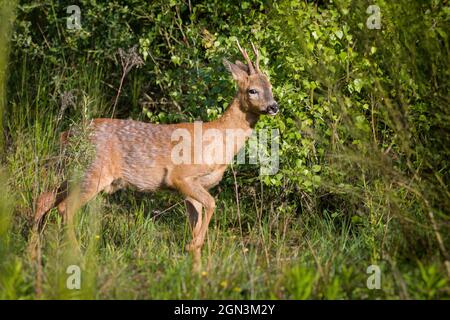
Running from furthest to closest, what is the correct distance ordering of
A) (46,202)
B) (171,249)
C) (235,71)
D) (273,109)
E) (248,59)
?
(235,71) → (248,59) → (273,109) → (46,202) → (171,249)

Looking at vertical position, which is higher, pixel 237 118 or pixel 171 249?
pixel 237 118

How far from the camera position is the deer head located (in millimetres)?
7487

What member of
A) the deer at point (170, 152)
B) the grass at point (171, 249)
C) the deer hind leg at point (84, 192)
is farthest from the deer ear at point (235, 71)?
the deer hind leg at point (84, 192)

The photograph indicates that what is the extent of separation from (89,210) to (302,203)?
2129mm

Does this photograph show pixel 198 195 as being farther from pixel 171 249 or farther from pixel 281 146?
pixel 281 146

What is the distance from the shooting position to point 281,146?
7.73 meters

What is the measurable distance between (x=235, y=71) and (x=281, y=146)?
0.84 m

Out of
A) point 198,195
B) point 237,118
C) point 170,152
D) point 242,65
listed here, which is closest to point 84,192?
point 170,152

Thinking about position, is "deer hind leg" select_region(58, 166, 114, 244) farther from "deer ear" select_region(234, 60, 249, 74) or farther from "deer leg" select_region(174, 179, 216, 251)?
"deer ear" select_region(234, 60, 249, 74)

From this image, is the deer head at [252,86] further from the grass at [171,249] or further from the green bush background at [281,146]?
the grass at [171,249]

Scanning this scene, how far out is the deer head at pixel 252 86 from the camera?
7487 millimetres
